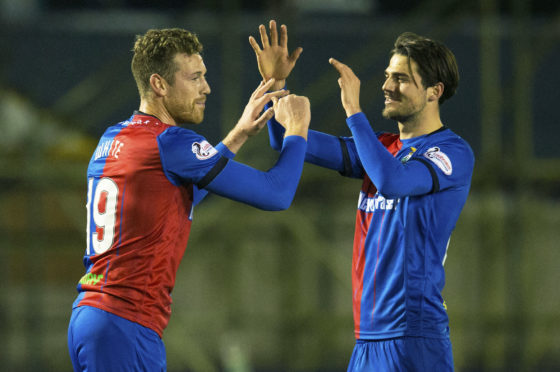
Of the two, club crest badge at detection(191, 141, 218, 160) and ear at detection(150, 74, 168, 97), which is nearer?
club crest badge at detection(191, 141, 218, 160)

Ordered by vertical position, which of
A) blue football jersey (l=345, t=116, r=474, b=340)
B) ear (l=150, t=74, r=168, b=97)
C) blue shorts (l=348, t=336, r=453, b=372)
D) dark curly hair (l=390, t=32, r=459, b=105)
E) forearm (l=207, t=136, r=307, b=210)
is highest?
dark curly hair (l=390, t=32, r=459, b=105)

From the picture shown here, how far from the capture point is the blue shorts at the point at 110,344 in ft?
10.0

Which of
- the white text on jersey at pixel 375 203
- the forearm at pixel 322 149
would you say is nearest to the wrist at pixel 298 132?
the forearm at pixel 322 149

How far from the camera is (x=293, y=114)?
3.59 meters

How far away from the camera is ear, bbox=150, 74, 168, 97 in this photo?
339 centimetres

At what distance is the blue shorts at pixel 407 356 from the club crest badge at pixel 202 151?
→ 1.13m

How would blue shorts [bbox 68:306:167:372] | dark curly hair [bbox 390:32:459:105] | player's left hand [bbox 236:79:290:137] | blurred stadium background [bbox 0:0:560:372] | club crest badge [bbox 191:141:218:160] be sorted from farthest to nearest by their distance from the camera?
blurred stadium background [bbox 0:0:560:372] < dark curly hair [bbox 390:32:459:105] < player's left hand [bbox 236:79:290:137] < club crest badge [bbox 191:141:218:160] < blue shorts [bbox 68:306:167:372]

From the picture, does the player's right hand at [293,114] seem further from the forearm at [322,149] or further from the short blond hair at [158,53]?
the short blond hair at [158,53]

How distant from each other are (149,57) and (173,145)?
44 centimetres

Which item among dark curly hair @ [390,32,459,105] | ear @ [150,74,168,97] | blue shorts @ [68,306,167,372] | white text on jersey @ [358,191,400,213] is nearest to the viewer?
blue shorts @ [68,306,167,372]

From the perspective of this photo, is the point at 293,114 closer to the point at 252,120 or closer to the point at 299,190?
the point at 252,120

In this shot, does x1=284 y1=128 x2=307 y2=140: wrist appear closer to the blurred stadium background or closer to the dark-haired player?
the dark-haired player

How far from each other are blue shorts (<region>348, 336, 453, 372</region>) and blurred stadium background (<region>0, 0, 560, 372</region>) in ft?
15.9

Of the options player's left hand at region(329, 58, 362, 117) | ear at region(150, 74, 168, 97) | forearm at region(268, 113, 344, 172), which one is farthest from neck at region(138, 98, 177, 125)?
player's left hand at region(329, 58, 362, 117)
